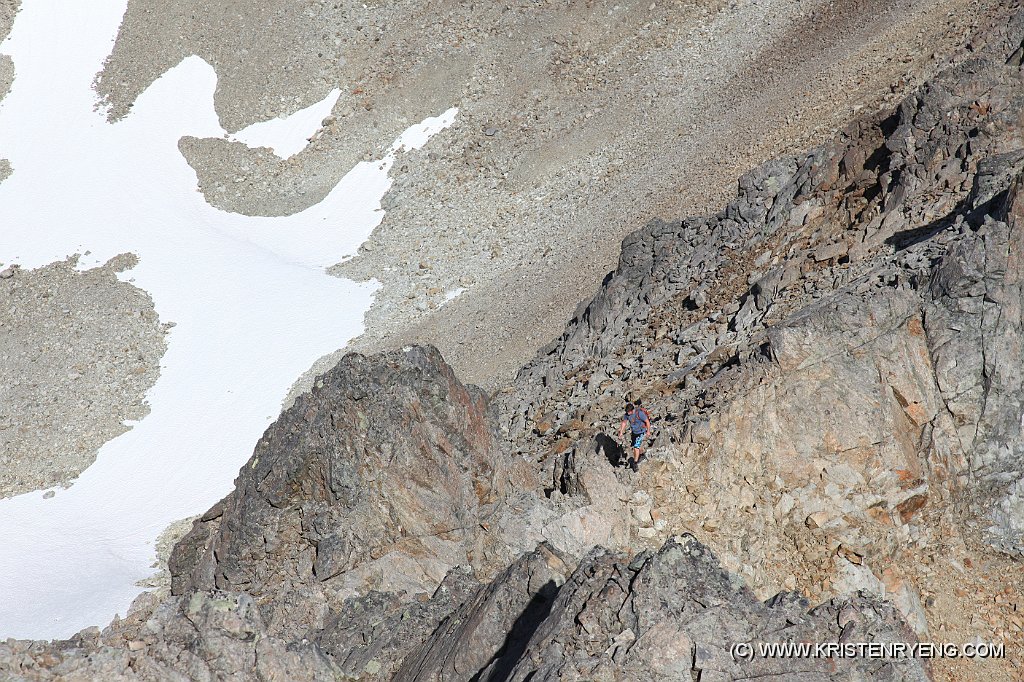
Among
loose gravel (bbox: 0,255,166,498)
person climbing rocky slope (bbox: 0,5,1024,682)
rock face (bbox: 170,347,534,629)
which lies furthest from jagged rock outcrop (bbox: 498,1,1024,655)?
loose gravel (bbox: 0,255,166,498)

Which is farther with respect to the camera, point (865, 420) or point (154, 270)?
point (154, 270)

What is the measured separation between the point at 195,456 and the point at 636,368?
20035 millimetres

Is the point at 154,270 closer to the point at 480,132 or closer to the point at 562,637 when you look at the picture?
the point at 480,132

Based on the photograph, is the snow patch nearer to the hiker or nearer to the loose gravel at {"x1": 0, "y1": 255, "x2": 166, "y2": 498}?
the loose gravel at {"x1": 0, "y1": 255, "x2": 166, "y2": 498}

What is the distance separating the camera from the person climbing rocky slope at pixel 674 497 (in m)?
10.5

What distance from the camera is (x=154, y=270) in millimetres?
42844

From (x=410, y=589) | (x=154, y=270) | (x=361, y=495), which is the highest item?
(x=154, y=270)

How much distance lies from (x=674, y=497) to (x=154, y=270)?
34.0 meters

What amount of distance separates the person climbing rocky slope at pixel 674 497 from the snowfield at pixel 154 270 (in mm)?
14832

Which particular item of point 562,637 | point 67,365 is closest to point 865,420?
point 562,637

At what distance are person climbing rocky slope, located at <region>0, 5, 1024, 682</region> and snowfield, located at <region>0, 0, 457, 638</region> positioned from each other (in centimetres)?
1483

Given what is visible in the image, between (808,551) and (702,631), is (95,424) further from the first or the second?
(702,631)

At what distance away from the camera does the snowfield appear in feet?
99.6

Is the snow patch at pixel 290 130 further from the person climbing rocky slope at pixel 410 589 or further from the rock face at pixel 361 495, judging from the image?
the rock face at pixel 361 495
